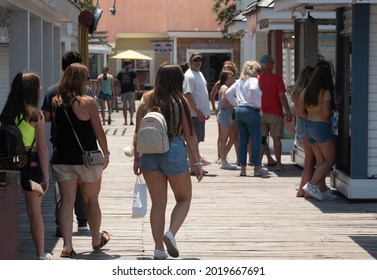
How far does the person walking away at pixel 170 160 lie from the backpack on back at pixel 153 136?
13cm

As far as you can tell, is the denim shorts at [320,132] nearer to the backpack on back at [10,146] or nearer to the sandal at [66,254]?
the sandal at [66,254]

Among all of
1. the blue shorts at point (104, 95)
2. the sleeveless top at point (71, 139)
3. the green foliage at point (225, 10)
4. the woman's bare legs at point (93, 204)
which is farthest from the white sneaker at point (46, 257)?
the green foliage at point (225, 10)

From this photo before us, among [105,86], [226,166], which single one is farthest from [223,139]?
[105,86]

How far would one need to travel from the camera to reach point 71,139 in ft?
28.3

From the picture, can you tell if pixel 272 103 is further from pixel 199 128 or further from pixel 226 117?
pixel 199 128

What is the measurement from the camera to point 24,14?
500 inches

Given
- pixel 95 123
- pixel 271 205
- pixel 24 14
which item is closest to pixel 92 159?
pixel 95 123

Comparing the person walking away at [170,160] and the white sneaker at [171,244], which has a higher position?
the person walking away at [170,160]

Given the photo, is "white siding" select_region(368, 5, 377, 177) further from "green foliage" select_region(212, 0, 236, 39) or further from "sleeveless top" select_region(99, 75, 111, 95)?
"green foliage" select_region(212, 0, 236, 39)

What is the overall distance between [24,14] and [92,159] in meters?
4.63

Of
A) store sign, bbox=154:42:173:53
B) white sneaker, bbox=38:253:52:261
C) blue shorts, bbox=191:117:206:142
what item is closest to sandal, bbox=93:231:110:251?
white sneaker, bbox=38:253:52:261

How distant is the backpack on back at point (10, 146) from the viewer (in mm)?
7863

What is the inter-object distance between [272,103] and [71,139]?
737cm

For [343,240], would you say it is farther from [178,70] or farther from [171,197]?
[171,197]
